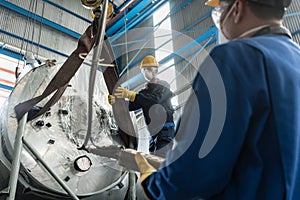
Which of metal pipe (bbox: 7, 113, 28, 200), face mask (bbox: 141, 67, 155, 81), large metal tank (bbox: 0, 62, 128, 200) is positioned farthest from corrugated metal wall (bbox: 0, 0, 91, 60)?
metal pipe (bbox: 7, 113, 28, 200)

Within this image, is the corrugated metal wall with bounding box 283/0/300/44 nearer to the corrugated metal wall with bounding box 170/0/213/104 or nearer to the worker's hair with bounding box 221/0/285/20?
the corrugated metal wall with bounding box 170/0/213/104

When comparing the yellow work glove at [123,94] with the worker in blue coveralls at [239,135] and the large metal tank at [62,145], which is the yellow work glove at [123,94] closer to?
the large metal tank at [62,145]

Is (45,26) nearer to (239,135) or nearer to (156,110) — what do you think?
(156,110)

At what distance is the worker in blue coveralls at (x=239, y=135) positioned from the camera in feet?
2.23

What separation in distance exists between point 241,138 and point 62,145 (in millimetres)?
1614

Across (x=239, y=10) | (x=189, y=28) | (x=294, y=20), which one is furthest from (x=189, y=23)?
(x=239, y=10)

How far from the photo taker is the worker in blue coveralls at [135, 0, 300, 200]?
2.23 feet

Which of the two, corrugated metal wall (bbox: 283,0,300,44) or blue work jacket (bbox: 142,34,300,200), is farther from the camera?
corrugated metal wall (bbox: 283,0,300,44)

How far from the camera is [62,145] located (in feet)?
6.79

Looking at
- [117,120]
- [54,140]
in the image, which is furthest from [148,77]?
[54,140]

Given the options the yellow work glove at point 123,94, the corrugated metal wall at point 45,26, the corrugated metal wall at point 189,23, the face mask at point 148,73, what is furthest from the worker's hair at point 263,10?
the corrugated metal wall at point 45,26

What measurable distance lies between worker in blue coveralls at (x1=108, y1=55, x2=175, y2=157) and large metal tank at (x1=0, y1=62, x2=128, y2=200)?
318mm

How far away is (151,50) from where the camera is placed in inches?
283

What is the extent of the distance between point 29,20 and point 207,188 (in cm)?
707
